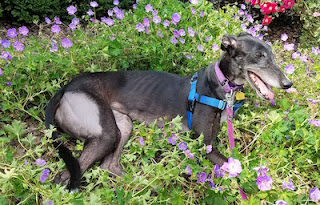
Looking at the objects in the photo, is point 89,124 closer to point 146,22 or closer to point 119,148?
point 119,148

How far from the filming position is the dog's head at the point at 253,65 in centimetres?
299

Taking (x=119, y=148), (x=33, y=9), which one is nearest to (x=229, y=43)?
(x=119, y=148)

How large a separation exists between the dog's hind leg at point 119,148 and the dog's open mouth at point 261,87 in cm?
134

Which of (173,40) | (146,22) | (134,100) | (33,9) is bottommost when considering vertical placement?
(33,9)

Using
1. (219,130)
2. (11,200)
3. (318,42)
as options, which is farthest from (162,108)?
(318,42)

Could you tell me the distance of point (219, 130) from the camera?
342 cm

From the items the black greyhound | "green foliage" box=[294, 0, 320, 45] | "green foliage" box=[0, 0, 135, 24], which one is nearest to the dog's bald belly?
the black greyhound

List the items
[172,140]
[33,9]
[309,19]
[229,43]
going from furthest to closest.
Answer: [309,19], [33,9], [229,43], [172,140]

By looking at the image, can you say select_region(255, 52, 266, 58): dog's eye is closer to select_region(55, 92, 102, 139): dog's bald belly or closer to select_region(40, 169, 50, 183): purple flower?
select_region(55, 92, 102, 139): dog's bald belly

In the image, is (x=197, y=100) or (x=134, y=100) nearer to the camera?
(x=197, y=100)

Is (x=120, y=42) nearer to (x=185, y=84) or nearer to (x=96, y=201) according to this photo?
(x=185, y=84)

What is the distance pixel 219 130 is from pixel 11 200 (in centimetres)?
207

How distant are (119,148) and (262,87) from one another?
60.4 inches

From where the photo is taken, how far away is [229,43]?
10.4 feet
